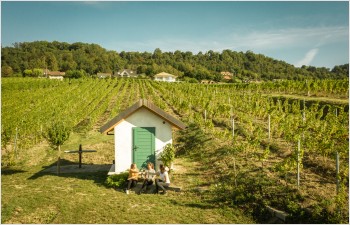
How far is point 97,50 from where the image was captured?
139 metres

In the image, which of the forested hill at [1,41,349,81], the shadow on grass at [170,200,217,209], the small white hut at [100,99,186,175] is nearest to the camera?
the shadow on grass at [170,200,217,209]

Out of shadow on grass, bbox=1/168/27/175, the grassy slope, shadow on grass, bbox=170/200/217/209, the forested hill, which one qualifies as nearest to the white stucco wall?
the grassy slope

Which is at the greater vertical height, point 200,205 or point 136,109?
point 136,109

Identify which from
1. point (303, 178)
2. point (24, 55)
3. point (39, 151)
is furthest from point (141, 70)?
point (303, 178)

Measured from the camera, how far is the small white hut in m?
11.9

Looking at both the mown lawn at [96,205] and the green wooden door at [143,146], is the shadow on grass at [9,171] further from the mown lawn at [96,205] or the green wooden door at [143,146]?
the green wooden door at [143,146]

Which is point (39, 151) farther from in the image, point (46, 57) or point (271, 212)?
point (46, 57)

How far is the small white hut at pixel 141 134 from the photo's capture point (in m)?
11.9

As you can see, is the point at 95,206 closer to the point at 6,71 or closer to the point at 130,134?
the point at 130,134

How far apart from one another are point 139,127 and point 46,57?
11630 cm

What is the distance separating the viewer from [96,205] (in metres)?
9.14

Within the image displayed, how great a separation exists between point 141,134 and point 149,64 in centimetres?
11951

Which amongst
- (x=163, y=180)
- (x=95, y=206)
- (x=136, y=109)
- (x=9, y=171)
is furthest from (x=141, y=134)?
(x=9, y=171)

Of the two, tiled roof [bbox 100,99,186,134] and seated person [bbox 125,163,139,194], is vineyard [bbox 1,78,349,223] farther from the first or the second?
tiled roof [bbox 100,99,186,134]
